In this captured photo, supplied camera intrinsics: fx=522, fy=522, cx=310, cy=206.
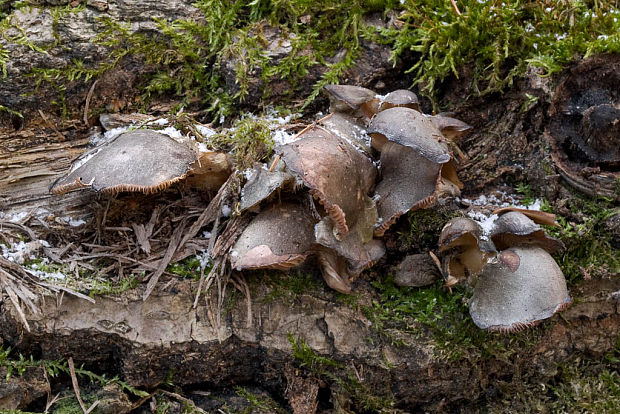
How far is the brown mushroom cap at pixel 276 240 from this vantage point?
2.49 metres

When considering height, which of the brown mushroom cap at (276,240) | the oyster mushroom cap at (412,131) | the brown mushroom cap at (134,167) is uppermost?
the oyster mushroom cap at (412,131)

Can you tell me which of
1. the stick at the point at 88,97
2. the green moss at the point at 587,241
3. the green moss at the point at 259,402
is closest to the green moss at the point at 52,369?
the green moss at the point at 259,402

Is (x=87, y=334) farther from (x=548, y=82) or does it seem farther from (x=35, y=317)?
(x=548, y=82)

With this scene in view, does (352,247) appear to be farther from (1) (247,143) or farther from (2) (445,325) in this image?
(1) (247,143)

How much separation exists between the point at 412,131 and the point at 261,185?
776mm

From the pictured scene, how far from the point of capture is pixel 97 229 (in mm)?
Answer: 2836

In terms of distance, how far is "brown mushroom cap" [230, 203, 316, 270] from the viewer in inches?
98.2

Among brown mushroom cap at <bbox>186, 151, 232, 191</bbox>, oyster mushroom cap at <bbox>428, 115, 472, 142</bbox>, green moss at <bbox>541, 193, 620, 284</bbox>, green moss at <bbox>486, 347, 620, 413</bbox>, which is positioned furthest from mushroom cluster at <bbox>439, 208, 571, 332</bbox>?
brown mushroom cap at <bbox>186, 151, 232, 191</bbox>

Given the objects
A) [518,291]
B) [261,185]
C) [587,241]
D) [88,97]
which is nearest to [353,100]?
[261,185]

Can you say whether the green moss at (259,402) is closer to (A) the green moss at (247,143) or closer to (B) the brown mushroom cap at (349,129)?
(A) the green moss at (247,143)

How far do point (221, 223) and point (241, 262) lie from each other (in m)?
0.46

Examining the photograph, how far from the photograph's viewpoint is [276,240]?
253 cm

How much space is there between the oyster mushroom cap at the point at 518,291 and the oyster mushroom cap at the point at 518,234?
5 centimetres

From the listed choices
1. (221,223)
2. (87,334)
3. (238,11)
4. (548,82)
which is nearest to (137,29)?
(238,11)
